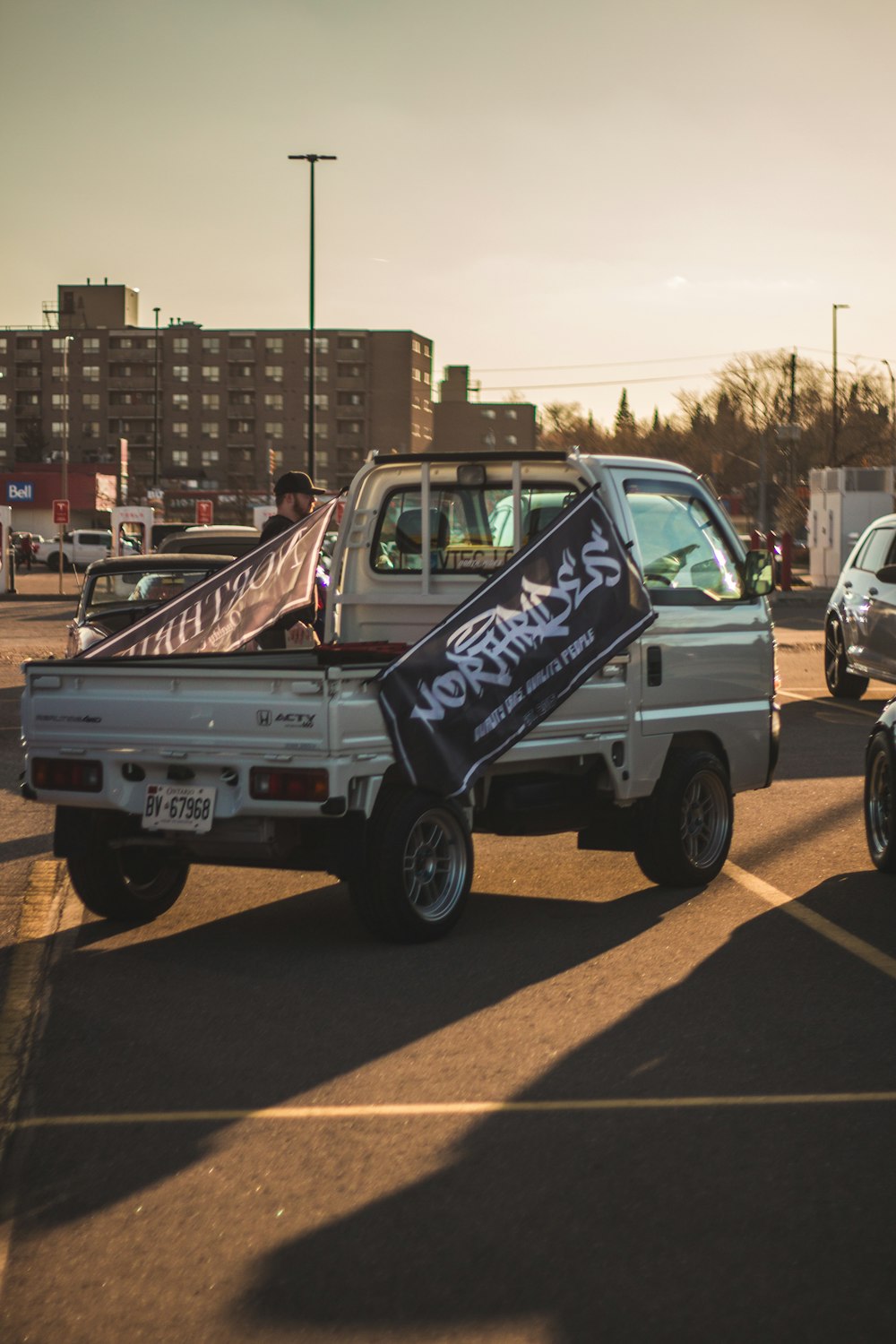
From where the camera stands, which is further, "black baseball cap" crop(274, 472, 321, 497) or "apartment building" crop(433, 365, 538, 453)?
"apartment building" crop(433, 365, 538, 453)

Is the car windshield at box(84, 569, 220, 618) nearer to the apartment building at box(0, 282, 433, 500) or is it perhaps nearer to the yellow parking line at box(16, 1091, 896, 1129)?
the yellow parking line at box(16, 1091, 896, 1129)

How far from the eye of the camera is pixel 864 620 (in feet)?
56.0

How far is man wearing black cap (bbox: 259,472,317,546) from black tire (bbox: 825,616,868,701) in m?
9.05

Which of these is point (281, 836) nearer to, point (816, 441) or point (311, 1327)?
point (311, 1327)

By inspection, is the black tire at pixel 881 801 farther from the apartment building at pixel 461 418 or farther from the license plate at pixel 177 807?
the apartment building at pixel 461 418

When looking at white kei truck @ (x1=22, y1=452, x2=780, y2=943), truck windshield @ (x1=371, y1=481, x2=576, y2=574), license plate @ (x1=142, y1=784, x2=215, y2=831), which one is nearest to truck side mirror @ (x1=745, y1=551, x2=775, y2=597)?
white kei truck @ (x1=22, y1=452, x2=780, y2=943)

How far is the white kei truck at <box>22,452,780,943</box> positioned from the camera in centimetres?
700

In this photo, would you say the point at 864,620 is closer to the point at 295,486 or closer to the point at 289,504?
the point at 295,486

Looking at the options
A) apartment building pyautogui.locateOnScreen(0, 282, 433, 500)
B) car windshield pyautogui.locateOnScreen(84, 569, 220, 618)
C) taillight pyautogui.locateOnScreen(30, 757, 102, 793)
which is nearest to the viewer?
taillight pyautogui.locateOnScreen(30, 757, 102, 793)

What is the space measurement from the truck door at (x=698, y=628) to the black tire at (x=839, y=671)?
9416mm

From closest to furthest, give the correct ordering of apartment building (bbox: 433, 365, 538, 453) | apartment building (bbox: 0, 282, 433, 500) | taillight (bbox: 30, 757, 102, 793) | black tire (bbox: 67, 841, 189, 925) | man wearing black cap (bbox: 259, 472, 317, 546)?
taillight (bbox: 30, 757, 102, 793)
black tire (bbox: 67, 841, 189, 925)
man wearing black cap (bbox: 259, 472, 317, 546)
apartment building (bbox: 0, 282, 433, 500)
apartment building (bbox: 433, 365, 538, 453)

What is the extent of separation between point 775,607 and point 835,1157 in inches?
1510

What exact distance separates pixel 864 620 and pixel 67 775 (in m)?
11.2

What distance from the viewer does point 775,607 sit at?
42250mm
